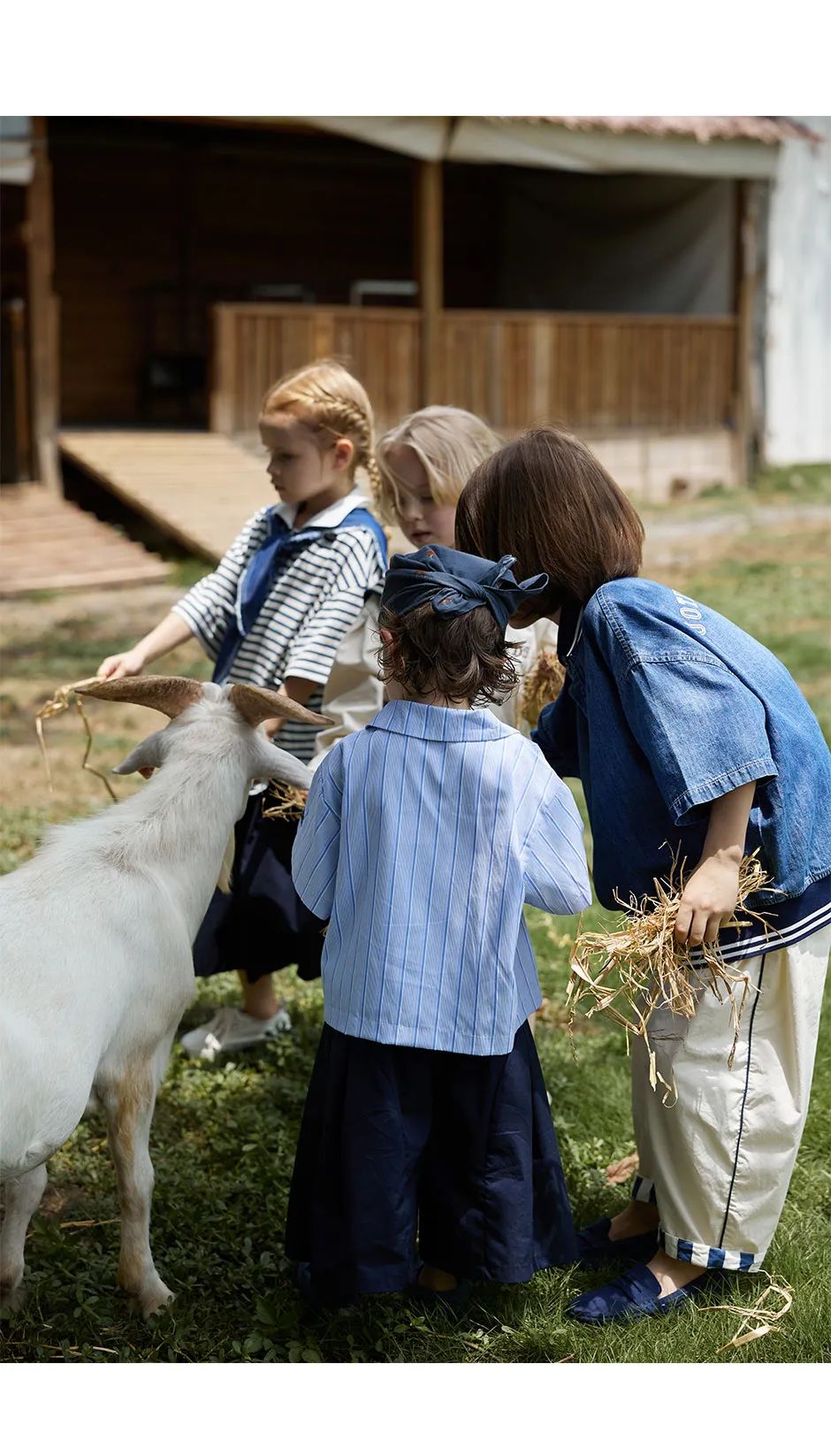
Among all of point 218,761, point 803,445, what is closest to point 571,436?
point 218,761

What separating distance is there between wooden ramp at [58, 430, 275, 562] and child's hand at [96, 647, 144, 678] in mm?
6783

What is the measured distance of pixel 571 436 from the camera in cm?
289

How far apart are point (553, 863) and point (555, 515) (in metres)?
0.68

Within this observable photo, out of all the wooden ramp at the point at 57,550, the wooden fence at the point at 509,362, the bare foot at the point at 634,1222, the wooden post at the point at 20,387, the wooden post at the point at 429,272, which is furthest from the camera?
the wooden post at the point at 429,272

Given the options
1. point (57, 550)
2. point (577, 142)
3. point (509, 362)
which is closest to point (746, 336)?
point (509, 362)

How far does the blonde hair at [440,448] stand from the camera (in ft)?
12.1

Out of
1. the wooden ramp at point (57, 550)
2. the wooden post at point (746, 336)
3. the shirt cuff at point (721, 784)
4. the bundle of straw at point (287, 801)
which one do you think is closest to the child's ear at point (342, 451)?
the bundle of straw at point (287, 801)

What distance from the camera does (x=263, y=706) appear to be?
3.14 m

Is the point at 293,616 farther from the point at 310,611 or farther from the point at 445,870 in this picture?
the point at 445,870

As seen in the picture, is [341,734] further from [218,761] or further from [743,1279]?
[743,1279]

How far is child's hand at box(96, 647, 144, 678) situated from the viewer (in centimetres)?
381

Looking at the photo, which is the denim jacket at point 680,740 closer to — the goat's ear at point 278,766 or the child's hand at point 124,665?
the goat's ear at point 278,766

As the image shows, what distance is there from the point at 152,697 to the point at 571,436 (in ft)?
3.59

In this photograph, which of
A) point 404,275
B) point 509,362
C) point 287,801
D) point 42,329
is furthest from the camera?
point 404,275
